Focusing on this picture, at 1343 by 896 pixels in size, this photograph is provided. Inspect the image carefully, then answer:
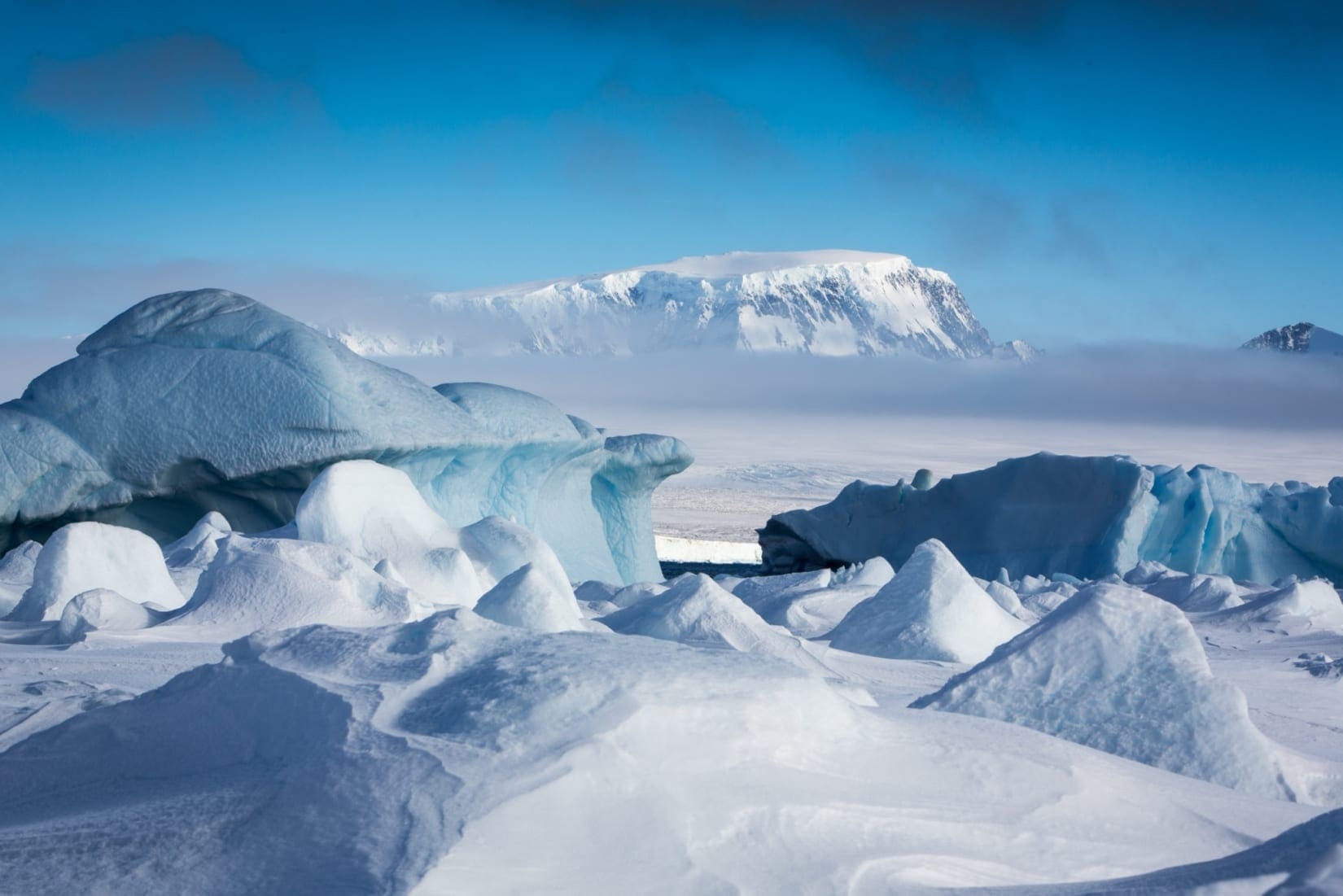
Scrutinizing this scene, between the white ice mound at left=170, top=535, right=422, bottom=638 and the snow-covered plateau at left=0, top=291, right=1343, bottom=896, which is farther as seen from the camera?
the white ice mound at left=170, top=535, right=422, bottom=638

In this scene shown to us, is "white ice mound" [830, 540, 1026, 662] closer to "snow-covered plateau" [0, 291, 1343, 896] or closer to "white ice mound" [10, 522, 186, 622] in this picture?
"snow-covered plateau" [0, 291, 1343, 896]

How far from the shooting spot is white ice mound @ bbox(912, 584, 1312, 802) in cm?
351

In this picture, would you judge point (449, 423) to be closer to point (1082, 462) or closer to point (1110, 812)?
point (1082, 462)

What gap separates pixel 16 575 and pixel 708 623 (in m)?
5.43

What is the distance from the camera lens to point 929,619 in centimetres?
654

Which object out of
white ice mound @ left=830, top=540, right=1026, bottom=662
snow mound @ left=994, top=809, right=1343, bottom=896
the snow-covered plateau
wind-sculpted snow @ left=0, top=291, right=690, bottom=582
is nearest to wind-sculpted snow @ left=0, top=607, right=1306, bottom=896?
the snow-covered plateau

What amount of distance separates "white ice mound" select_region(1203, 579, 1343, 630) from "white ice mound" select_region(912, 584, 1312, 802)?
6028 mm

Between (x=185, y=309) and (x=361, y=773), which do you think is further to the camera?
(x=185, y=309)

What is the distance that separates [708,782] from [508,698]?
0.40 m

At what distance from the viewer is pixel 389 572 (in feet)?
23.6

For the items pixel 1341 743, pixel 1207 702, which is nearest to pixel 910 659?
pixel 1341 743

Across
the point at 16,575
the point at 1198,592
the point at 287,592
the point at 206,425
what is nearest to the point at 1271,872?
the point at 287,592

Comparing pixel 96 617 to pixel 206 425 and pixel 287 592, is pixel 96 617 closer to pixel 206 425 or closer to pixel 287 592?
pixel 287 592

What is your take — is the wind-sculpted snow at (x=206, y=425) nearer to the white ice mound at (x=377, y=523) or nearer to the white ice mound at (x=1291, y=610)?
the white ice mound at (x=377, y=523)
